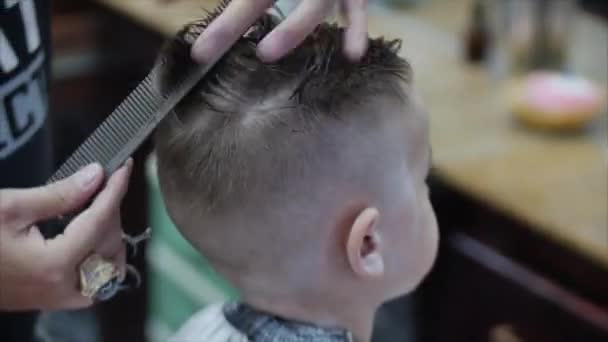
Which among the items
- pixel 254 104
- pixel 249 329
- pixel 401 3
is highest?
pixel 254 104

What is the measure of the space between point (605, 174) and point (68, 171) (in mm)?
820

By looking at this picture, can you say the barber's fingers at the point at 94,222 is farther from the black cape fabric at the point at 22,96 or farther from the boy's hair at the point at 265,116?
the black cape fabric at the point at 22,96

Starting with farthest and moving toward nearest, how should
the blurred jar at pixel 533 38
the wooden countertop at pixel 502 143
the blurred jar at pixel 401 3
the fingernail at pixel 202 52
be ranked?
1. the blurred jar at pixel 401 3
2. the blurred jar at pixel 533 38
3. the wooden countertop at pixel 502 143
4. the fingernail at pixel 202 52

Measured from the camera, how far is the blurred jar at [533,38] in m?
1.71

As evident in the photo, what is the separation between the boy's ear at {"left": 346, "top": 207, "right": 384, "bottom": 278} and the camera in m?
0.81

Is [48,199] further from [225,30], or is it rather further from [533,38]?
[533,38]

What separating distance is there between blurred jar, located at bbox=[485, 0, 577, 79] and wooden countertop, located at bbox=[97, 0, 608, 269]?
0.11ft

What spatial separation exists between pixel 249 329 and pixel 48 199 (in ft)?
0.67

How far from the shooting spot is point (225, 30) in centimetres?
77

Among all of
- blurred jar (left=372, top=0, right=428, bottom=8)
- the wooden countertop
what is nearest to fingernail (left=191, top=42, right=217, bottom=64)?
the wooden countertop

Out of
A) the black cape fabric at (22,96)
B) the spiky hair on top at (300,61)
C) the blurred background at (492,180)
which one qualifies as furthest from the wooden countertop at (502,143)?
the spiky hair on top at (300,61)

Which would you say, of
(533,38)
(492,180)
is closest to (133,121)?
(492,180)

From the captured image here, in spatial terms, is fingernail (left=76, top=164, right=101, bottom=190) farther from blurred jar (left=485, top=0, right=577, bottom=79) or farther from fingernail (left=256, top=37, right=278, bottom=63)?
blurred jar (left=485, top=0, right=577, bottom=79)

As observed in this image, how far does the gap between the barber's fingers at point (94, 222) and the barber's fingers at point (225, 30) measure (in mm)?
113
